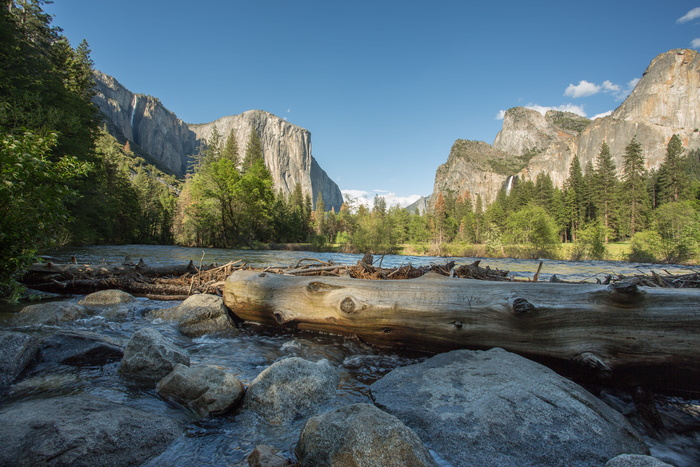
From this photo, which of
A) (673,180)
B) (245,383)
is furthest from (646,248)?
(673,180)

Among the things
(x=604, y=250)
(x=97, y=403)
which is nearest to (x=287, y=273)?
(x=97, y=403)

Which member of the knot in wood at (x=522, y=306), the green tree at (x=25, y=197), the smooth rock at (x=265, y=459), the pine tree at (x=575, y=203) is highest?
the pine tree at (x=575, y=203)

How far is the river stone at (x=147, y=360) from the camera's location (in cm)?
320

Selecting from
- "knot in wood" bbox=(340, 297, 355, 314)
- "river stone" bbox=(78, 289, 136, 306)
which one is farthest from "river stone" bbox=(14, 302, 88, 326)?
"knot in wood" bbox=(340, 297, 355, 314)

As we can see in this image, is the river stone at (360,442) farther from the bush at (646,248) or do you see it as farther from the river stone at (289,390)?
the bush at (646,248)

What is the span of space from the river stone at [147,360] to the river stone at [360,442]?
2.11 m

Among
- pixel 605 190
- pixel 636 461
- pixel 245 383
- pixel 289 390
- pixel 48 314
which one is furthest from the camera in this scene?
pixel 605 190

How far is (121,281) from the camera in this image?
23.5 ft

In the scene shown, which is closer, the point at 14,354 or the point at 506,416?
the point at 506,416

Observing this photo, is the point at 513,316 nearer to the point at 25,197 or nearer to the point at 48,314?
the point at 25,197

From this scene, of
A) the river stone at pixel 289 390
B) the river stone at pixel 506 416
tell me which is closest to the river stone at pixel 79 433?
the river stone at pixel 289 390

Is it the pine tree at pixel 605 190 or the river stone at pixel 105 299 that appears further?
the pine tree at pixel 605 190

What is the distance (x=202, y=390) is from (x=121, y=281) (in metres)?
6.09

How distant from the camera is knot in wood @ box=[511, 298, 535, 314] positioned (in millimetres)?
3305
